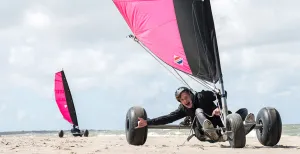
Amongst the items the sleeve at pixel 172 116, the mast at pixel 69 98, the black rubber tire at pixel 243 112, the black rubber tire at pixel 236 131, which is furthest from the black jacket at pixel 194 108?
the mast at pixel 69 98

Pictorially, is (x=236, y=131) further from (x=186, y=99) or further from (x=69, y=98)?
(x=69, y=98)

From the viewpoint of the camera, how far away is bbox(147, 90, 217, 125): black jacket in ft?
33.4

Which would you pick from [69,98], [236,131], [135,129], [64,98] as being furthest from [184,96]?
[64,98]

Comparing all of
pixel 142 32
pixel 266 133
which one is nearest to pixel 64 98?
pixel 142 32

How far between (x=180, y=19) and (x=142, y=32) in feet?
3.05

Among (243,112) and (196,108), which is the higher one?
(196,108)

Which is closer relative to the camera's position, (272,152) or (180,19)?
(272,152)

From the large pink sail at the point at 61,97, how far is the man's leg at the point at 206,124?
27761 millimetres

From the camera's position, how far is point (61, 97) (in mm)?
37406

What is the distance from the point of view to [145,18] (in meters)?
11.9

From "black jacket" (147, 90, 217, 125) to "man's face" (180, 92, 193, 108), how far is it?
0.24 ft

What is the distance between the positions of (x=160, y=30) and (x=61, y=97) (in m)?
Answer: 26.5

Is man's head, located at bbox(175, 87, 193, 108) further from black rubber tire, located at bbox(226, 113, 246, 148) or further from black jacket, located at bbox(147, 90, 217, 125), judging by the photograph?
black rubber tire, located at bbox(226, 113, 246, 148)

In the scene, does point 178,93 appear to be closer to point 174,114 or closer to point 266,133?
point 174,114
